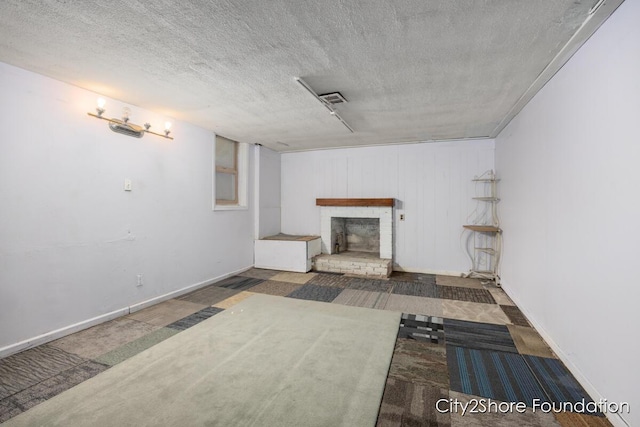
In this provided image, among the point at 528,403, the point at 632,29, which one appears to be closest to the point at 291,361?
the point at 528,403

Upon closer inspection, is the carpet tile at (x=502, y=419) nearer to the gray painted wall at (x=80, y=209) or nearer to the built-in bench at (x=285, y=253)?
the gray painted wall at (x=80, y=209)

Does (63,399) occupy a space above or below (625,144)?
below

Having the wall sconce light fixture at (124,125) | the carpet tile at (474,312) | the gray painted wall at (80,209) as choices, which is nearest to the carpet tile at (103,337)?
the gray painted wall at (80,209)

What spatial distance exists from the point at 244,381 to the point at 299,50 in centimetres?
240

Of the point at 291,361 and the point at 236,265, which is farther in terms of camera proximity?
the point at 236,265

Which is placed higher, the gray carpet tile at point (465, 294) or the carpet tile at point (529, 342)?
the gray carpet tile at point (465, 294)

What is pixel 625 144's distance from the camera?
155cm

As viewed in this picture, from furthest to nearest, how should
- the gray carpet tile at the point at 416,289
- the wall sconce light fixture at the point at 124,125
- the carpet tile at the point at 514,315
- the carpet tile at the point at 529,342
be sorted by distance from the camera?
the gray carpet tile at the point at 416,289 → the carpet tile at the point at 514,315 → the wall sconce light fixture at the point at 124,125 → the carpet tile at the point at 529,342

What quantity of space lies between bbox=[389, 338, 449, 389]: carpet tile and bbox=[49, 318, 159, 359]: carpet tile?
234cm

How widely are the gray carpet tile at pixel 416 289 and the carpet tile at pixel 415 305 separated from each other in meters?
0.17

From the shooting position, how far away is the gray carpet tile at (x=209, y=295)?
3.61 meters

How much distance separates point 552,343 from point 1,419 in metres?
3.92

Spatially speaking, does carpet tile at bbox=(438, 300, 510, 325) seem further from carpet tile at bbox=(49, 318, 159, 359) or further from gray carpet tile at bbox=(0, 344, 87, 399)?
gray carpet tile at bbox=(0, 344, 87, 399)

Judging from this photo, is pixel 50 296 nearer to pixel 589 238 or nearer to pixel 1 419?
pixel 1 419
